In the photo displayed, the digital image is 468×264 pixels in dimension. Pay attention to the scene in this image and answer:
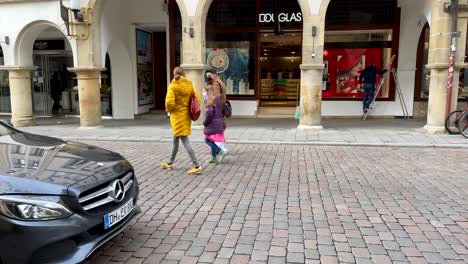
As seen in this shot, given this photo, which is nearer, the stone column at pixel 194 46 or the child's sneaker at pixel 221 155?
the child's sneaker at pixel 221 155

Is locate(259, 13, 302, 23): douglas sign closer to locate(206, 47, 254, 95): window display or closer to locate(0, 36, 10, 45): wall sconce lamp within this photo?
locate(206, 47, 254, 95): window display

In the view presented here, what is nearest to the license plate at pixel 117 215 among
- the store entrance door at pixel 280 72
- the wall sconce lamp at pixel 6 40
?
the wall sconce lamp at pixel 6 40

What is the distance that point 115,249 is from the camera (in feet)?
12.3

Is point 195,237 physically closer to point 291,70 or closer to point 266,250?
point 266,250

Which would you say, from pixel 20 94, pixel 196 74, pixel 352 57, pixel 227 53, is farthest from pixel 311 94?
pixel 20 94

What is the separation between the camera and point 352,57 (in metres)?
14.4

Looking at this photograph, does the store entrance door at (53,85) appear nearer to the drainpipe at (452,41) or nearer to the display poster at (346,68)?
the display poster at (346,68)

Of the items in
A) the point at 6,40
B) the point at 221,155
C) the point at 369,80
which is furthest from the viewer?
the point at 369,80

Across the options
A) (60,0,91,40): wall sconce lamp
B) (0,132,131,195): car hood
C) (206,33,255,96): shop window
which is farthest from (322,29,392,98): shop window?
(0,132,131,195): car hood

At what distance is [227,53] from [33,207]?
12720 millimetres

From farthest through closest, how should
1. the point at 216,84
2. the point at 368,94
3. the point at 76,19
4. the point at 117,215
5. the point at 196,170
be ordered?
the point at 368,94
the point at 76,19
the point at 216,84
the point at 196,170
the point at 117,215

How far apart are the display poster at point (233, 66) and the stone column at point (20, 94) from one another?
6313 mm

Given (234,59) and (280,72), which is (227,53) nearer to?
(234,59)

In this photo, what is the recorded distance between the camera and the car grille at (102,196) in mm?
3062
